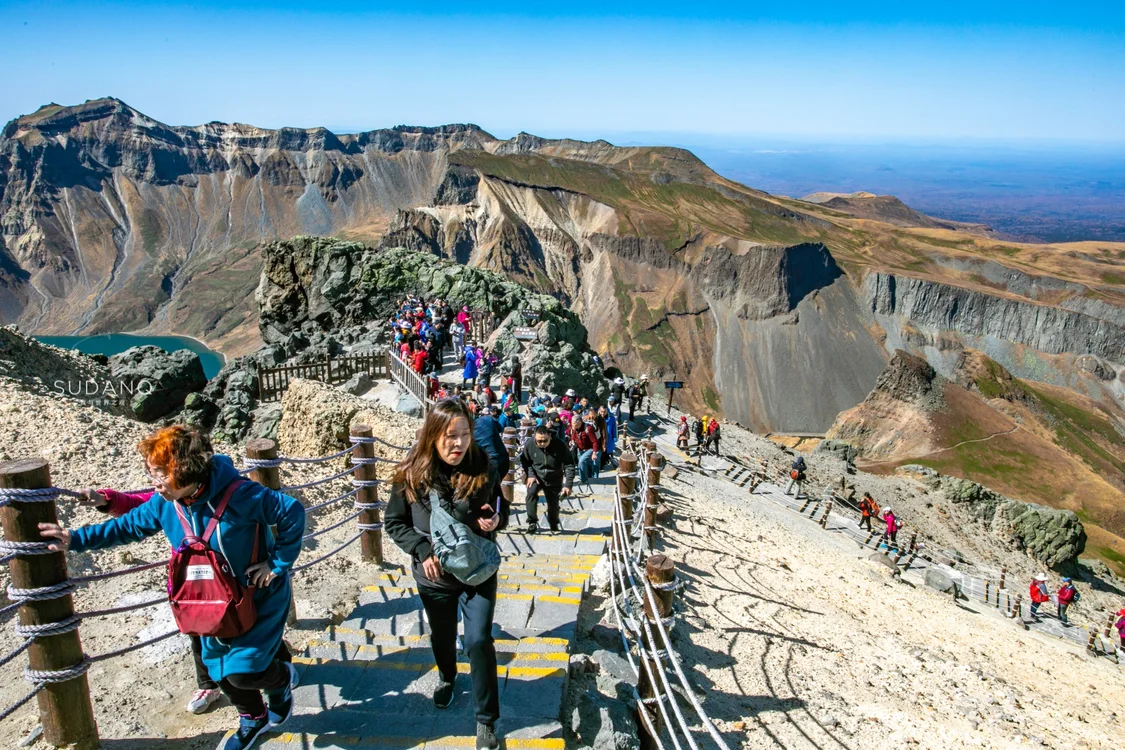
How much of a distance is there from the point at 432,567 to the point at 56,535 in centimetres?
179

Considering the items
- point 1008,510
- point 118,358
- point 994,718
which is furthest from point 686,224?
point 994,718

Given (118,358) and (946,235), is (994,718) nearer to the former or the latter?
(118,358)

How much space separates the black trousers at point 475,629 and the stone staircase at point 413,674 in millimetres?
329

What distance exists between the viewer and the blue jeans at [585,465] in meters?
9.98

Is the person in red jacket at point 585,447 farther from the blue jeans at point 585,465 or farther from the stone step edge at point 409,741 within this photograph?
the stone step edge at point 409,741

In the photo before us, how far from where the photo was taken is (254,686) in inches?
135

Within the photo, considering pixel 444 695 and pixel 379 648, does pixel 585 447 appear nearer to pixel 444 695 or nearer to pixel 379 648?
pixel 379 648

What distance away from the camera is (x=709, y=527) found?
38.6 ft

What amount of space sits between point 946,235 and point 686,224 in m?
63.5

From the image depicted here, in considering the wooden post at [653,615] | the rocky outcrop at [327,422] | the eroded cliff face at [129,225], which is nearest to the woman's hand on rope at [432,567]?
the wooden post at [653,615]

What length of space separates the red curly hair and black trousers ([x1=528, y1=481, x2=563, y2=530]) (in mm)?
4404

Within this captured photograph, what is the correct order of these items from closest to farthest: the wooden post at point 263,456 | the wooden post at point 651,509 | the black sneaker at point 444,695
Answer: the black sneaker at point 444,695 → the wooden post at point 263,456 → the wooden post at point 651,509

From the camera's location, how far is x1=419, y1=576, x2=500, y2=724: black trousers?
11.6 feet

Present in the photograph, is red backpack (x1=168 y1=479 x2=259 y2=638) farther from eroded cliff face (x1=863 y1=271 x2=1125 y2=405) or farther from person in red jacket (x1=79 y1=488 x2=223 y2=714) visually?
eroded cliff face (x1=863 y1=271 x2=1125 y2=405)
